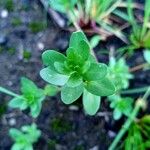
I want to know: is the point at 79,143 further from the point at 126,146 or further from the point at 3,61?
the point at 3,61

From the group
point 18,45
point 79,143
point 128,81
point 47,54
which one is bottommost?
point 79,143

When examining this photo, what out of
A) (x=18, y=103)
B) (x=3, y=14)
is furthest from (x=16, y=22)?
(x=18, y=103)

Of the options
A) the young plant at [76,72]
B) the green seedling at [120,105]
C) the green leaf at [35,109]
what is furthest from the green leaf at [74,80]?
the green seedling at [120,105]

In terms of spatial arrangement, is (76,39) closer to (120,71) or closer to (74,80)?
(74,80)

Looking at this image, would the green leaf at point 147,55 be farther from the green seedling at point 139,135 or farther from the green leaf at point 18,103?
the green leaf at point 18,103

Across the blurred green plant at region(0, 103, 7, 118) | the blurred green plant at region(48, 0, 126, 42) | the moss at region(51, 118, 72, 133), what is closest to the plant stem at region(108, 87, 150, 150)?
the moss at region(51, 118, 72, 133)

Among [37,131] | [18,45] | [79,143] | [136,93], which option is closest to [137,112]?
→ [136,93]
